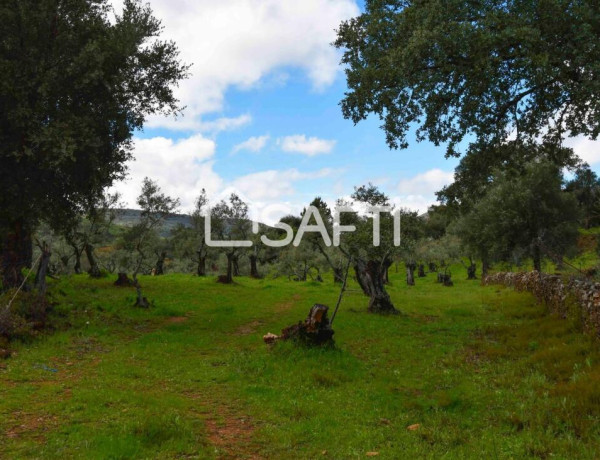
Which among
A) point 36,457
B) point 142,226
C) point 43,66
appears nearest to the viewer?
point 36,457

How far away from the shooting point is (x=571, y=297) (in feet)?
55.5

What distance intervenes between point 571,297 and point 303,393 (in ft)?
40.8

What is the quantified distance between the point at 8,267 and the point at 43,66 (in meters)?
10.4

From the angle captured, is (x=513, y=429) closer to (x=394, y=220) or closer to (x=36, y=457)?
(x=36, y=457)

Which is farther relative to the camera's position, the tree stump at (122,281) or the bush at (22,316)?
the tree stump at (122,281)

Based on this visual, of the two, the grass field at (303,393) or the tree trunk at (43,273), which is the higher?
the tree trunk at (43,273)

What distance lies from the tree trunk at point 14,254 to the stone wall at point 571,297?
25.1 meters

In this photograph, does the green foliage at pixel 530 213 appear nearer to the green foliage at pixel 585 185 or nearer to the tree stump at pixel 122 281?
the tree stump at pixel 122 281

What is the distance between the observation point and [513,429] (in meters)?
8.22

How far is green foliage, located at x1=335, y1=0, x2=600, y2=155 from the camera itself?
12.6 m

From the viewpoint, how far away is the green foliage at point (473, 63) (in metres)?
12.6

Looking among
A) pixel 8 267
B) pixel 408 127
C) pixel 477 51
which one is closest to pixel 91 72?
pixel 8 267

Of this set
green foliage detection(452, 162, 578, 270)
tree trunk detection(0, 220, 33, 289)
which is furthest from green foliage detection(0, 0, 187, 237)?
green foliage detection(452, 162, 578, 270)

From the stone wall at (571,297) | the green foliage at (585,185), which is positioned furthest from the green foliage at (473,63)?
the green foliage at (585,185)
